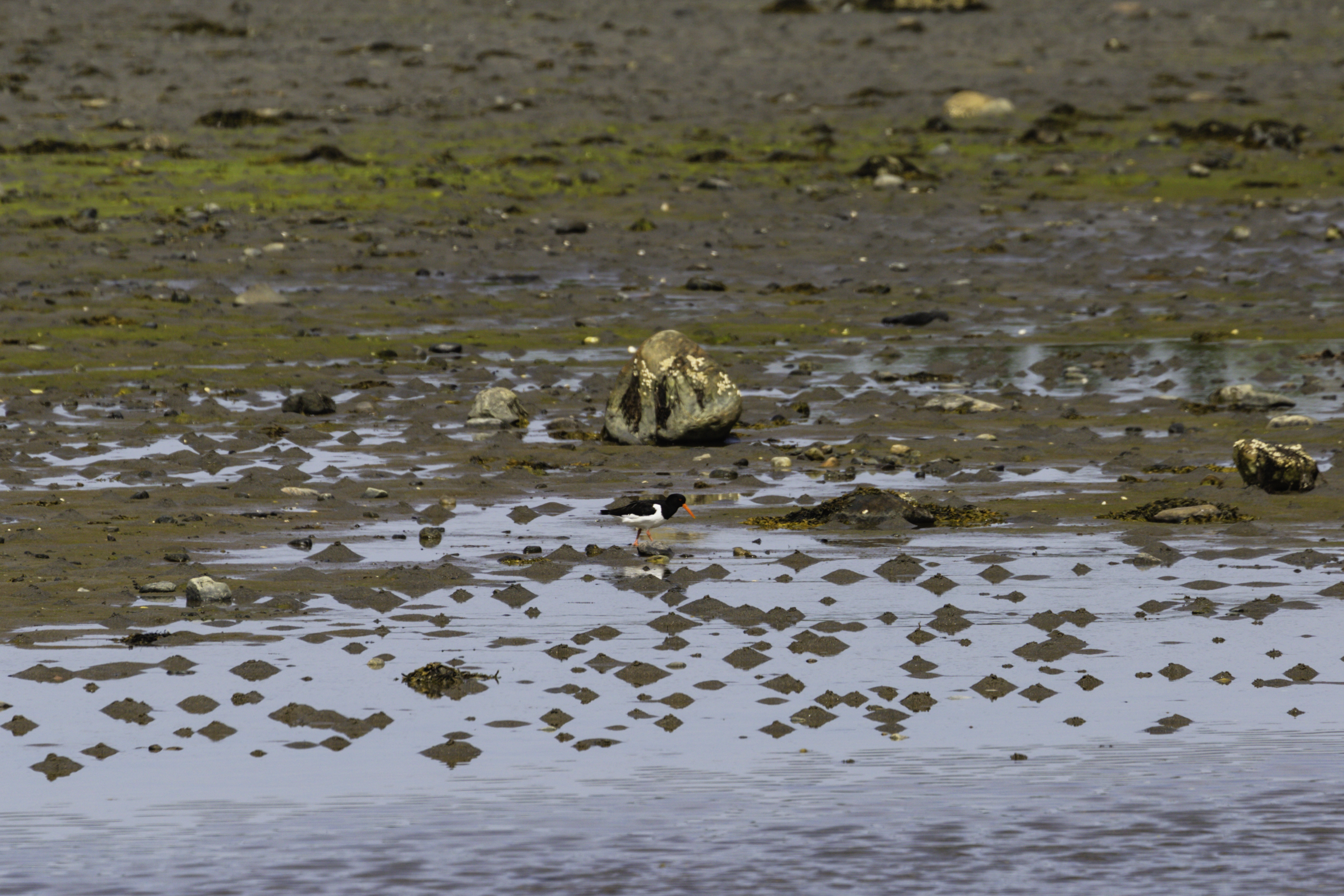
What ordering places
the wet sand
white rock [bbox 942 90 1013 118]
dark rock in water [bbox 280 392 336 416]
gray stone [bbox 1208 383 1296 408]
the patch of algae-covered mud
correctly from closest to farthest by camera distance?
the wet sand < the patch of algae-covered mud < gray stone [bbox 1208 383 1296 408] < dark rock in water [bbox 280 392 336 416] < white rock [bbox 942 90 1013 118]

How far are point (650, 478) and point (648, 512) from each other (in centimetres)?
256

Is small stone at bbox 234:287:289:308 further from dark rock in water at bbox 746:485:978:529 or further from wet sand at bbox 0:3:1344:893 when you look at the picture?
dark rock in water at bbox 746:485:978:529

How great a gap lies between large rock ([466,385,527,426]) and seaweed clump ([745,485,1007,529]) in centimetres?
459

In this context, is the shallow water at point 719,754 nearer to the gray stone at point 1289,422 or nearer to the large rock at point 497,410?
the gray stone at point 1289,422

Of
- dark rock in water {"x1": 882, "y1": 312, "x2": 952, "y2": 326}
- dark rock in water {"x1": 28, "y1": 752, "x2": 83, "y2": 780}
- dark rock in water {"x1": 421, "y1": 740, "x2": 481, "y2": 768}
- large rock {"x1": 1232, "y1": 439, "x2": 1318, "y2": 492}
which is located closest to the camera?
dark rock in water {"x1": 28, "y1": 752, "x2": 83, "y2": 780}

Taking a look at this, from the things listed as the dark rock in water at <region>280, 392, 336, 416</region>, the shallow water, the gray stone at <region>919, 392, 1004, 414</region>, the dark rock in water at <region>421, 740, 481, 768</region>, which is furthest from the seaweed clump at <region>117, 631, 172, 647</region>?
the gray stone at <region>919, 392, 1004, 414</region>

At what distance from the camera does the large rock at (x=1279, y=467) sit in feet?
44.6

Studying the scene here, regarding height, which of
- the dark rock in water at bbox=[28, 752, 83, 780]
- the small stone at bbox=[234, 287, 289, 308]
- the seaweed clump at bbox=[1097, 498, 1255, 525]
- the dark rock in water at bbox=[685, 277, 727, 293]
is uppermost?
the small stone at bbox=[234, 287, 289, 308]

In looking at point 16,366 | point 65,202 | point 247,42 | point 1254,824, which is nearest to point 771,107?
point 247,42

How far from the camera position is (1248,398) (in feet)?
58.7

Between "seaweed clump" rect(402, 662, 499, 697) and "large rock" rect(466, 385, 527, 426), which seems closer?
"seaweed clump" rect(402, 662, 499, 697)

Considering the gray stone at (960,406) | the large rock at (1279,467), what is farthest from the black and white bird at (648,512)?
the gray stone at (960,406)

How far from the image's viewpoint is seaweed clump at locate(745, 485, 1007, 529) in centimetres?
1288

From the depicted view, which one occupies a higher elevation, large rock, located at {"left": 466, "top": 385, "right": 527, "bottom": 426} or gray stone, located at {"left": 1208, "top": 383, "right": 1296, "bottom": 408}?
large rock, located at {"left": 466, "top": 385, "right": 527, "bottom": 426}
